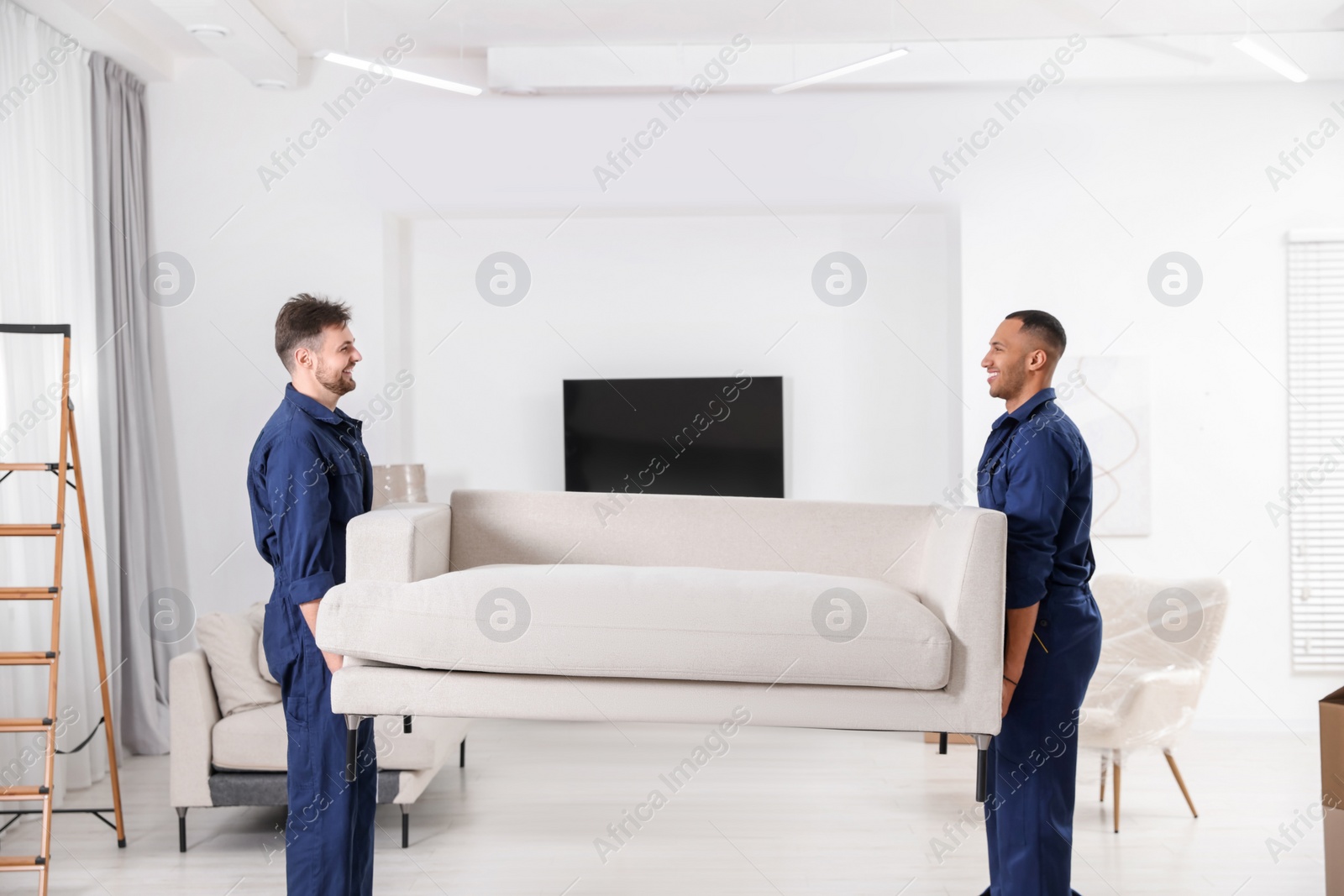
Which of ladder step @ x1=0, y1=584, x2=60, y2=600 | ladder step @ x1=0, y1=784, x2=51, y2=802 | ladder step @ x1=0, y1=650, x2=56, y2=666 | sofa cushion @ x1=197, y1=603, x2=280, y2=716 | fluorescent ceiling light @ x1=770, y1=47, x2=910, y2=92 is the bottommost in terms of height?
ladder step @ x1=0, y1=784, x2=51, y2=802

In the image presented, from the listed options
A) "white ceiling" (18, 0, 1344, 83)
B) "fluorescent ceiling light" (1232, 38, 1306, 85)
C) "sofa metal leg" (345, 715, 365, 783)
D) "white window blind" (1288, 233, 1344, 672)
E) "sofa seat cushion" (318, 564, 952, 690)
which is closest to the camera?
"sofa seat cushion" (318, 564, 952, 690)

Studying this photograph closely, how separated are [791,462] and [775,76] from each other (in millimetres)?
1915

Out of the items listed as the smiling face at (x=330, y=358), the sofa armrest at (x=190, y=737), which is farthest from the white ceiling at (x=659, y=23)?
the sofa armrest at (x=190, y=737)

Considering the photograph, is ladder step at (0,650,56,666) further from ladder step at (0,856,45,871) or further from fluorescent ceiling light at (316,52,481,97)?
fluorescent ceiling light at (316,52,481,97)

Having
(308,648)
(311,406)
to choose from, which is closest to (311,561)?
(308,648)

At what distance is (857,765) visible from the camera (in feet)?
13.3

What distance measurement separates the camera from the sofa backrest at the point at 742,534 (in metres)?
2.22

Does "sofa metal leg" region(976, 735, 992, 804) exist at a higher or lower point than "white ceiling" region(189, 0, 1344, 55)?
lower

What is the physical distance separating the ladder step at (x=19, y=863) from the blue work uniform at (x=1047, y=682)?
2.63 metres

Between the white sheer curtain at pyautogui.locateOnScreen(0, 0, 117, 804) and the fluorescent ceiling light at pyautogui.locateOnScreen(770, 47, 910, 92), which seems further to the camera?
the fluorescent ceiling light at pyautogui.locateOnScreen(770, 47, 910, 92)

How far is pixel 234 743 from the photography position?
312 cm

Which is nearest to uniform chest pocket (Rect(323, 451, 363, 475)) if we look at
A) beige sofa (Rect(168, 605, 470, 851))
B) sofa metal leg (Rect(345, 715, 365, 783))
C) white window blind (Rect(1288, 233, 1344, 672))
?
sofa metal leg (Rect(345, 715, 365, 783))

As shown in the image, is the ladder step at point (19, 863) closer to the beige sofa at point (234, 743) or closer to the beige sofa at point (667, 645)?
the beige sofa at point (234, 743)

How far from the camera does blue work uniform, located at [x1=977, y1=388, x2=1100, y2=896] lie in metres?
2.14
